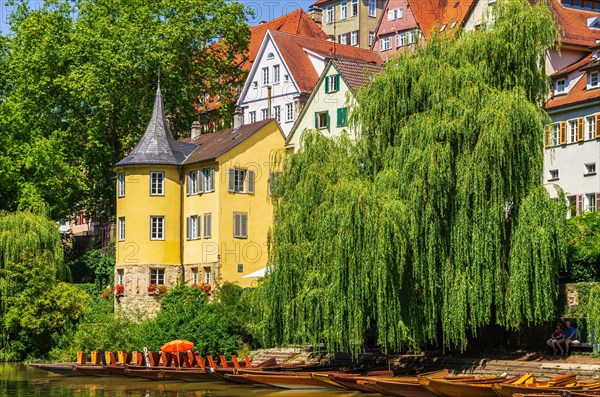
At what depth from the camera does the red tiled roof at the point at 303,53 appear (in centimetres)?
6625

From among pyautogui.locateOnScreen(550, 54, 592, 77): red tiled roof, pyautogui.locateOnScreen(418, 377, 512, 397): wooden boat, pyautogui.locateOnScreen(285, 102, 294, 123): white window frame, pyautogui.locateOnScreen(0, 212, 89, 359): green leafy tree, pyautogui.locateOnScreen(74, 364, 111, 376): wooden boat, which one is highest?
pyautogui.locateOnScreen(285, 102, 294, 123): white window frame

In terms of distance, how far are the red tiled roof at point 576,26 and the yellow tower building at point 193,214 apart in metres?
15.3

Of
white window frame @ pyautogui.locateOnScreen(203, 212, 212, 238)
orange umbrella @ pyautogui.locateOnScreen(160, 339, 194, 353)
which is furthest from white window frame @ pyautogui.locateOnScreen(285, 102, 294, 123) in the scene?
orange umbrella @ pyautogui.locateOnScreen(160, 339, 194, 353)

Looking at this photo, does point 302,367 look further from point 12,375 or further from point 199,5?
point 199,5

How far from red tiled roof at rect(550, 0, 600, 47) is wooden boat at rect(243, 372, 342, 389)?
26028 millimetres

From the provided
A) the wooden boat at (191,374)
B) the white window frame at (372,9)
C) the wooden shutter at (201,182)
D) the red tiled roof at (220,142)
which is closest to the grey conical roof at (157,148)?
the red tiled roof at (220,142)

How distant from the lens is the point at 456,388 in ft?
97.9

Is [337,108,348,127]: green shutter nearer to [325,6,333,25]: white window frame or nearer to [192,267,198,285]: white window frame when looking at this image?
[192,267,198,285]: white window frame

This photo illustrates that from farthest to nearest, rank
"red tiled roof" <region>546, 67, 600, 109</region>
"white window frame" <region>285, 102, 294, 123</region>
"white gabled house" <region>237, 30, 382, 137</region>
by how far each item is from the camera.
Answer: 1. "white gabled house" <region>237, 30, 382, 137</region>
2. "white window frame" <region>285, 102, 294, 123</region>
3. "red tiled roof" <region>546, 67, 600, 109</region>

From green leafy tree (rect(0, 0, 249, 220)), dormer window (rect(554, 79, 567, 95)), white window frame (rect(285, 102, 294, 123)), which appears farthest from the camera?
white window frame (rect(285, 102, 294, 123))

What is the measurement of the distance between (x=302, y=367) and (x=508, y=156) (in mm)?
9821

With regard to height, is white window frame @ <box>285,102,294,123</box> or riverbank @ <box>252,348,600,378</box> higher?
white window frame @ <box>285,102,294,123</box>

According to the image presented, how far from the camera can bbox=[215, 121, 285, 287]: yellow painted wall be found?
173 feet

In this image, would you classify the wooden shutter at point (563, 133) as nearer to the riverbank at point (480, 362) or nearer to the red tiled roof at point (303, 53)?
the riverbank at point (480, 362)
